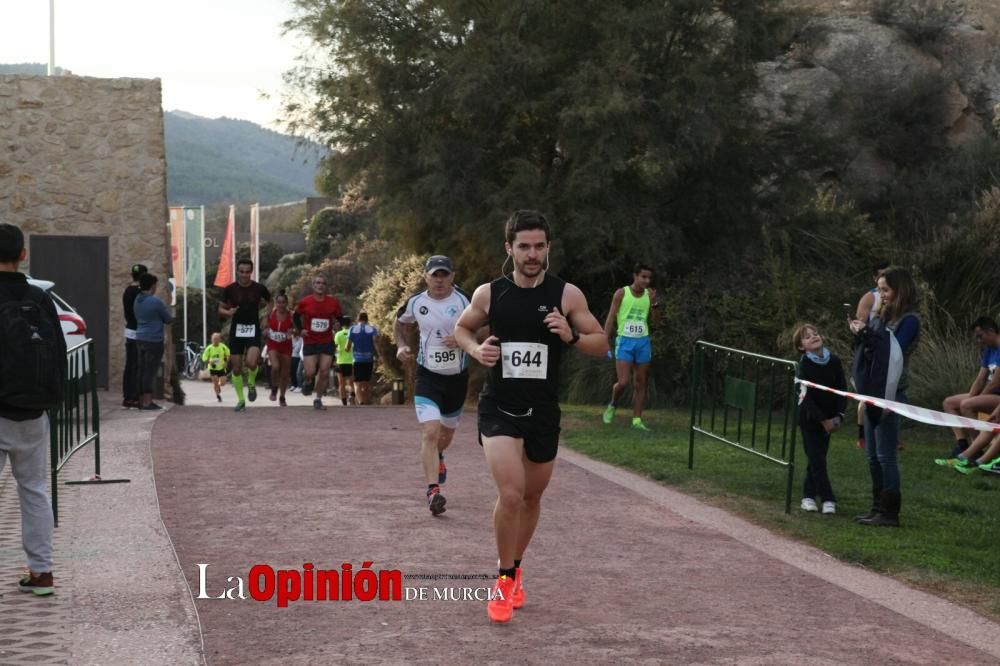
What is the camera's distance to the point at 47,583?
6945 mm

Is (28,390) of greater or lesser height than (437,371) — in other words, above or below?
above

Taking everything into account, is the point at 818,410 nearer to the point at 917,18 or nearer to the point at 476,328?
the point at 476,328

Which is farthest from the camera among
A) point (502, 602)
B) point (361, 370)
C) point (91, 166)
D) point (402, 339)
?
point (361, 370)

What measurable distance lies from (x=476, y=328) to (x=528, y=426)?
63 centimetres

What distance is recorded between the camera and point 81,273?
21.0 meters

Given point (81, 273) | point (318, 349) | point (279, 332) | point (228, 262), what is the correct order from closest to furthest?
point (318, 349) < point (279, 332) < point (81, 273) < point (228, 262)

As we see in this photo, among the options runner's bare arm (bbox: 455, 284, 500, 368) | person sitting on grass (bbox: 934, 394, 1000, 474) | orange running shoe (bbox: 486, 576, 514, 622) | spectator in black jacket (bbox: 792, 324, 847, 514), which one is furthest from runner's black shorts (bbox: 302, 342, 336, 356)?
orange running shoe (bbox: 486, 576, 514, 622)

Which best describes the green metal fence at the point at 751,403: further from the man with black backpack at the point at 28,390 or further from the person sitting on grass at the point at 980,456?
the man with black backpack at the point at 28,390

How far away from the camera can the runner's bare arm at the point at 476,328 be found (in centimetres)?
666

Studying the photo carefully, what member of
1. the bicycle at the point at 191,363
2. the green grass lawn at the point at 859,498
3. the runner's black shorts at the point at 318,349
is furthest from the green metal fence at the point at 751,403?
the bicycle at the point at 191,363

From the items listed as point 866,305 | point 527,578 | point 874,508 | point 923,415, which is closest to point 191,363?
point 866,305

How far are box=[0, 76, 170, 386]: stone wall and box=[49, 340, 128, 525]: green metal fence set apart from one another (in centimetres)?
1028

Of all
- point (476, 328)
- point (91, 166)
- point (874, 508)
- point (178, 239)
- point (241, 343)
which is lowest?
point (874, 508)

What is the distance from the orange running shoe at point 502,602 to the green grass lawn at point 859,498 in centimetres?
268
